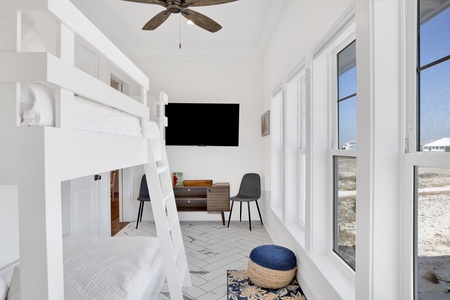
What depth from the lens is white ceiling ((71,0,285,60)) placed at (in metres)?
3.20

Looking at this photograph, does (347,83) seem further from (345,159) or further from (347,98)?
(345,159)

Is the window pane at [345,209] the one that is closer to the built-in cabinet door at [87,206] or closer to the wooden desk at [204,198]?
the wooden desk at [204,198]

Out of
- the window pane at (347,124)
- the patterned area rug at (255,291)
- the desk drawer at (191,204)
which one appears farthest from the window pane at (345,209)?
the desk drawer at (191,204)

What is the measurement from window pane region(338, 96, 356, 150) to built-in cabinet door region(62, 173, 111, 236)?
2754mm

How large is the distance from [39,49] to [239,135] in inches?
146

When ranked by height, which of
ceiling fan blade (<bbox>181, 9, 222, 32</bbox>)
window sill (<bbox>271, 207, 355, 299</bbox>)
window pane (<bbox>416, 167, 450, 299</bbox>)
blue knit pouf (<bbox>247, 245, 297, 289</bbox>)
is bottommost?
blue knit pouf (<bbox>247, 245, 297, 289</bbox>)

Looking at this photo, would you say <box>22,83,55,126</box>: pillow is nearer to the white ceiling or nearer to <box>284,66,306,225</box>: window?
<box>284,66,306,225</box>: window

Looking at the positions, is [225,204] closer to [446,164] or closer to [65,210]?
[65,210]

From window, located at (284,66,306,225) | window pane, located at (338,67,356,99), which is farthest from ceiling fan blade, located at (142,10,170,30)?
window pane, located at (338,67,356,99)

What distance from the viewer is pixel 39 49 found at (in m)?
1.02

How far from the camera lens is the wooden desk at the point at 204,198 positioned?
4.25 m

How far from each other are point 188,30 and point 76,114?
3.21 meters

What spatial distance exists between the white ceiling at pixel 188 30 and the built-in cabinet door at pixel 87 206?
1.98 metres

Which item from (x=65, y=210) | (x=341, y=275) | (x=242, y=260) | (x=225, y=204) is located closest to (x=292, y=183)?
(x=242, y=260)
